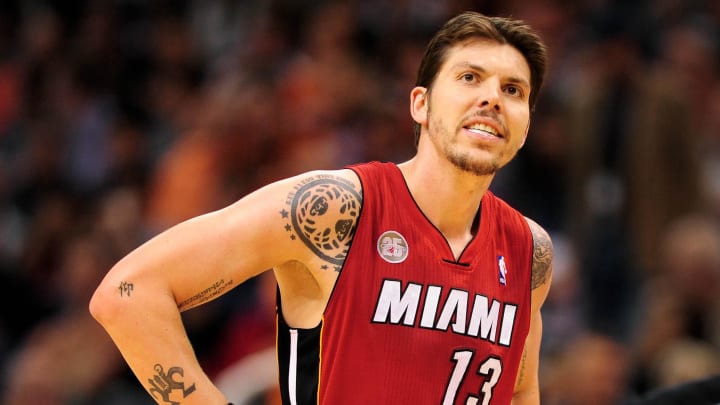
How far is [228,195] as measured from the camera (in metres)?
9.38

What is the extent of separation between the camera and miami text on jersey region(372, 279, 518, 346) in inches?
168

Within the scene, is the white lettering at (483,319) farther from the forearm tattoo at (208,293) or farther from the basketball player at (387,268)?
the forearm tattoo at (208,293)

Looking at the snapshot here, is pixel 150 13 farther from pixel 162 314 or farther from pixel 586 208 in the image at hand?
pixel 162 314

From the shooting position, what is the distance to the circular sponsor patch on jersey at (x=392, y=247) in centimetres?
433

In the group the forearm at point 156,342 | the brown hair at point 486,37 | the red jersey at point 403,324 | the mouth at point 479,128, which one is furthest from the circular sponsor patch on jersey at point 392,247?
the forearm at point 156,342

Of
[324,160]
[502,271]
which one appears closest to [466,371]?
[502,271]

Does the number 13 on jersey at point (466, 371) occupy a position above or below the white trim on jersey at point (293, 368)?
above

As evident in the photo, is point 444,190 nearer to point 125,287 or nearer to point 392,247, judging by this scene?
point 392,247

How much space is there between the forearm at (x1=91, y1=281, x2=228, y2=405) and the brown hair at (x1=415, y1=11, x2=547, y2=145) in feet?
4.37

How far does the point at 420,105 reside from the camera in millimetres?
4652

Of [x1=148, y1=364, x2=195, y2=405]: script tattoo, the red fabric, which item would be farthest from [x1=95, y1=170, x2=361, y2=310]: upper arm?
[x1=148, y1=364, x2=195, y2=405]: script tattoo

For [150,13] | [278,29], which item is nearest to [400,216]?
[278,29]

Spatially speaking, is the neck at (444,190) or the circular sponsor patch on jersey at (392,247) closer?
the circular sponsor patch on jersey at (392,247)

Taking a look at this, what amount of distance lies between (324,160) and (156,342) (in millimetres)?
5218
